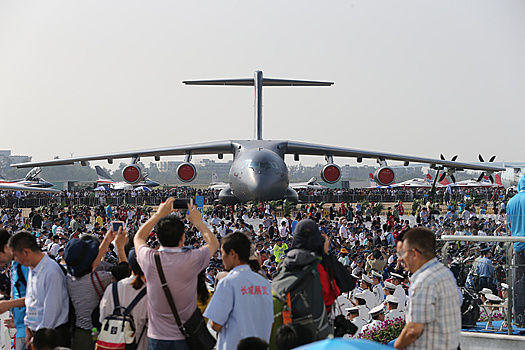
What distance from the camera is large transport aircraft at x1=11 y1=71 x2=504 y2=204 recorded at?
62.8 feet

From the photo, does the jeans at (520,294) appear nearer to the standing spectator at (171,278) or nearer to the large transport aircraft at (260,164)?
the standing spectator at (171,278)

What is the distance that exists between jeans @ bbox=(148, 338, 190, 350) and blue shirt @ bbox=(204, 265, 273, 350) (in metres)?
0.30

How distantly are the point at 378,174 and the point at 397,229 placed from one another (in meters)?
4.97

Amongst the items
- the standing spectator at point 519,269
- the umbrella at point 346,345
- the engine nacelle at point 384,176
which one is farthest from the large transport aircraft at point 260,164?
the umbrella at point 346,345

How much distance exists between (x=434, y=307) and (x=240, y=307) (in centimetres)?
106

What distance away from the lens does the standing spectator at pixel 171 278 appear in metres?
3.56

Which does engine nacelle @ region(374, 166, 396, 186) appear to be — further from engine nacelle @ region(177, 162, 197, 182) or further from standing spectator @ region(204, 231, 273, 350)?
standing spectator @ region(204, 231, 273, 350)

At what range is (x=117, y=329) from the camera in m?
3.56

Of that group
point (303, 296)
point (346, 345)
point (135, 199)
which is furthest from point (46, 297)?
point (135, 199)

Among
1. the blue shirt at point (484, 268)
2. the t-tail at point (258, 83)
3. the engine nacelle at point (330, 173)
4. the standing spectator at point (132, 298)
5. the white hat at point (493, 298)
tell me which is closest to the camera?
the standing spectator at point (132, 298)

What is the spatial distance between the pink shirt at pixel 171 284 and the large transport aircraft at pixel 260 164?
1504 cm

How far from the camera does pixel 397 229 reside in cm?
1589

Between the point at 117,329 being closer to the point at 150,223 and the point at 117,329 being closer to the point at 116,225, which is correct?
the point at 150,223

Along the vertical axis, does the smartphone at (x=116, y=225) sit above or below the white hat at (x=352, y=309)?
above
